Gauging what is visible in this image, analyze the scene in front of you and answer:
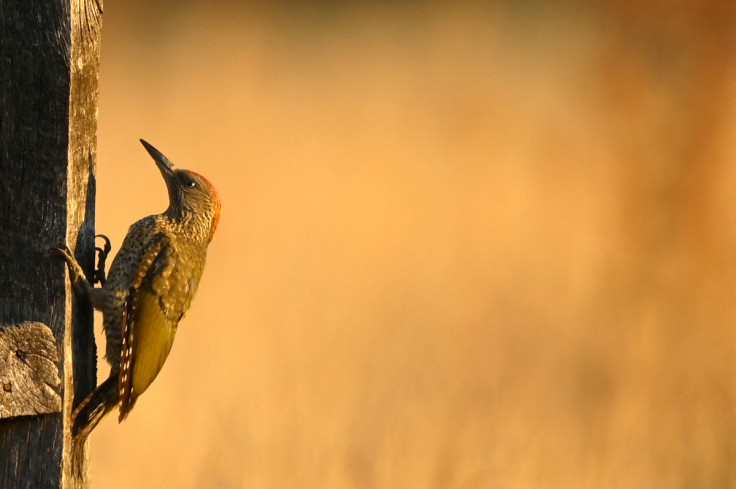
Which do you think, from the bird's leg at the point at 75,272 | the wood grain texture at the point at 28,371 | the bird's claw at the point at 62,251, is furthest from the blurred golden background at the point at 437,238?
the bird's claw at the point at 62,251

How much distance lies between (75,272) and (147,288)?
730 mm

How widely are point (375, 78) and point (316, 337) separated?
171 centimetres

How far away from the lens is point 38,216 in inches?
107

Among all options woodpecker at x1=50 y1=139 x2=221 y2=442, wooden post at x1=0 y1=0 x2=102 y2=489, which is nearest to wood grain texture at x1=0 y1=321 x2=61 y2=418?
wooden post at x1=0 y1=0 x2=102 y2=489

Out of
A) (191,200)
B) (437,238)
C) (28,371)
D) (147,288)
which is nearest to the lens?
(28,371)

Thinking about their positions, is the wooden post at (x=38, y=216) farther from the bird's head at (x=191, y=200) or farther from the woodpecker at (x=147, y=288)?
the bird's head at (x=191, y=200)

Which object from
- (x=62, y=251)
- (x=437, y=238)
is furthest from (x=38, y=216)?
(x=437, y=238)

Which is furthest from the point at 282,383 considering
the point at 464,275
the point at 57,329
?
the point at 57,329

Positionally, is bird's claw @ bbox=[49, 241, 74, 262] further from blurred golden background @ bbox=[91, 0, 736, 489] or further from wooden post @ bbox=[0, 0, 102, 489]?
blurred golden background @ bbox=[91, 0, 736, 489]

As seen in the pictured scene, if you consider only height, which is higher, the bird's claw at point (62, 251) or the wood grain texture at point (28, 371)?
the bird's claw at point (62, 251)

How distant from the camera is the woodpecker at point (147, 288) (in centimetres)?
294

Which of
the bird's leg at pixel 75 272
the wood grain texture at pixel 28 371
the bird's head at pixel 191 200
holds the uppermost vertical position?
the bird's head at pixel 191 200

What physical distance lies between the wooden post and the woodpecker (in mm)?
74

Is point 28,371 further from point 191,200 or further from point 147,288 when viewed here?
point 191,200
